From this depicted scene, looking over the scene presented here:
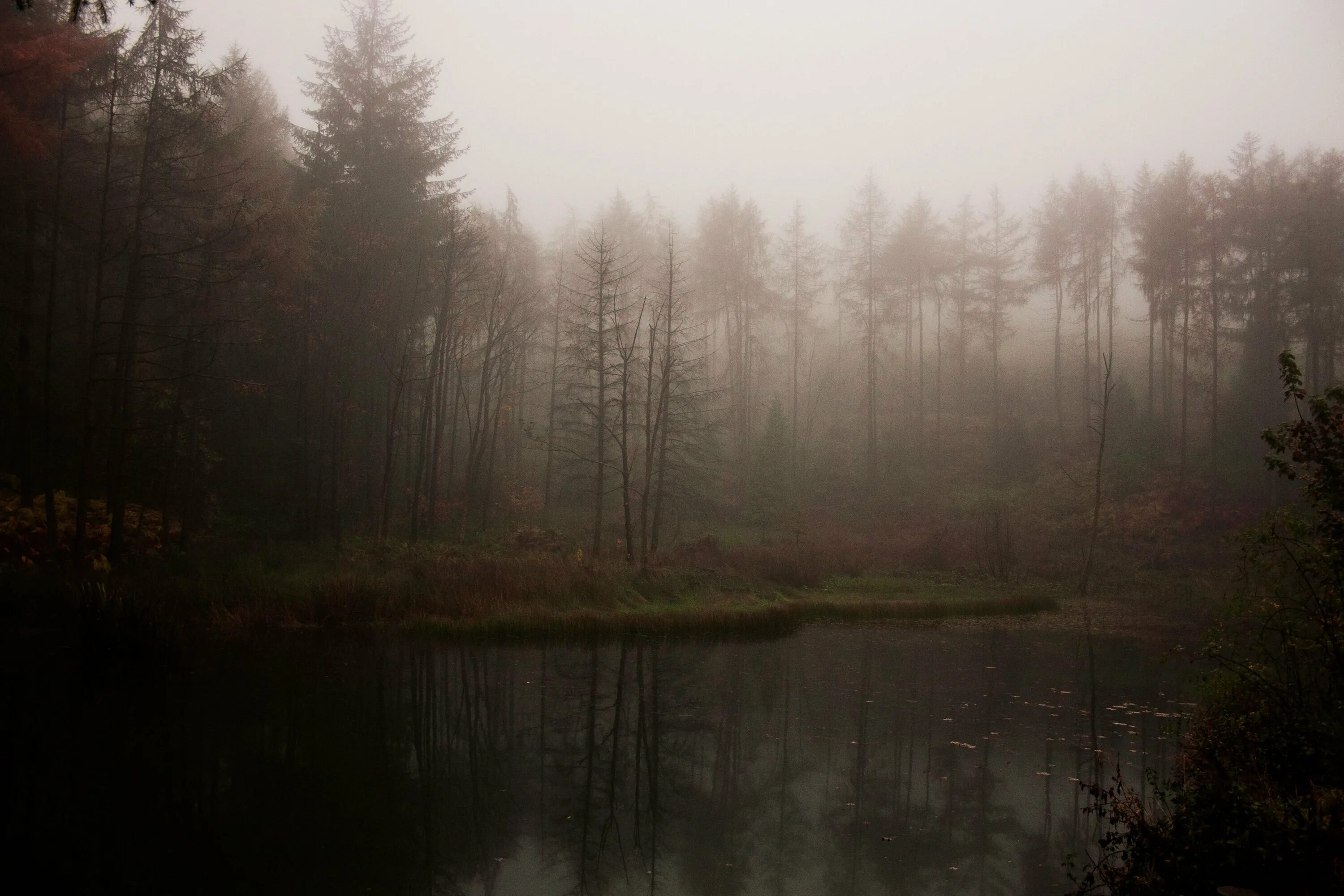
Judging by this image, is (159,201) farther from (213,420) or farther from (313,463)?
(313,463)

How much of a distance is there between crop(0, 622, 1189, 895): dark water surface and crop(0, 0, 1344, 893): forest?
1.24 ft

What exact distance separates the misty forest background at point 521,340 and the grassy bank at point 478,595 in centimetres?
214

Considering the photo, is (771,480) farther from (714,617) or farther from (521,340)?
(714,617)

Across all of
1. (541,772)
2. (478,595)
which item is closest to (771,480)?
(478,595)

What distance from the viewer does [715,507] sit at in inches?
1355

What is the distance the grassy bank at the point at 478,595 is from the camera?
13977mm

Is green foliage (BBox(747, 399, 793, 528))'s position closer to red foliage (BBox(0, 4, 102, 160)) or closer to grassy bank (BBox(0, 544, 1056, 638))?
grassy bank (BBox(0, 544, 1056, 638))

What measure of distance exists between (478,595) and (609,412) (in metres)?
18.0

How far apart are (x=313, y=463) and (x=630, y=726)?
1907 centimetres

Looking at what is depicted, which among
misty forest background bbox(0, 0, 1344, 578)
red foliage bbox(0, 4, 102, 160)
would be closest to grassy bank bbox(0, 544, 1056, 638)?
misty forest background bbox(0, 0, 1344, 578)

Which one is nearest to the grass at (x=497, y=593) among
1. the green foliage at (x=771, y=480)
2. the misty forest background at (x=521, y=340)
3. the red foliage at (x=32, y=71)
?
the misty forest background at (x=521, y=340)

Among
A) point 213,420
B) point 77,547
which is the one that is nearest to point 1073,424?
point 213,420

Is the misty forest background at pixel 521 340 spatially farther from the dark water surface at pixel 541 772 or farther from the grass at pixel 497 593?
the dark water surface at pixel 541 772

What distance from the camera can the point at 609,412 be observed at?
1337 inches
